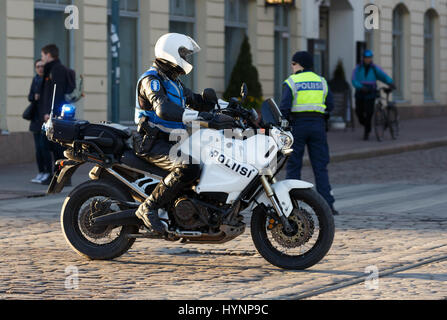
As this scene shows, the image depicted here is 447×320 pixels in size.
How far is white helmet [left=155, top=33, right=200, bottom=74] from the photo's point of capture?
798 cm

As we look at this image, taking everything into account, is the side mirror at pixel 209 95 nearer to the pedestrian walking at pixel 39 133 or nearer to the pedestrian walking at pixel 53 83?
the pedestrian walking at pixel 53 83

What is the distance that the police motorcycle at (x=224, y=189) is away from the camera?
7.76m

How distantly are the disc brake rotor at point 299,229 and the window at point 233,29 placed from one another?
1548cm

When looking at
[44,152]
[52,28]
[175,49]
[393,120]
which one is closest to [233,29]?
[393,120]

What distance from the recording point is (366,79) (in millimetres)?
22172

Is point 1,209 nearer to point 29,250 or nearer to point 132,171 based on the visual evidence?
point 29,250

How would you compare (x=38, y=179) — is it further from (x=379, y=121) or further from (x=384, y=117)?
(x=384, y=117)

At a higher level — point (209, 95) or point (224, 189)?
point (209, 95)

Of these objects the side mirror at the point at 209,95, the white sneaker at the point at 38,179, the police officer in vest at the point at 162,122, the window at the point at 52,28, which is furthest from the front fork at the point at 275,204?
the window at the point at 52,28

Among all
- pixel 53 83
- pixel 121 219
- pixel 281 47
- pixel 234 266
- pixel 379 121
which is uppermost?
pixel 281 47

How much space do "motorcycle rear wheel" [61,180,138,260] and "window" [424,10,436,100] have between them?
26174 millimetres

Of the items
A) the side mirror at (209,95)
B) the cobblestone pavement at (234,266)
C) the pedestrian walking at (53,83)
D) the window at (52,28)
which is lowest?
the cobblestone pavement at (234,266)

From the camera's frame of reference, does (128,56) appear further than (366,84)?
No

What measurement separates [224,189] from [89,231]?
3.80 feet
